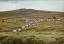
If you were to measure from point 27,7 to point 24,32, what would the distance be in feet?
2.03

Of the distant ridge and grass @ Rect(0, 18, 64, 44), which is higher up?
the distant ridge

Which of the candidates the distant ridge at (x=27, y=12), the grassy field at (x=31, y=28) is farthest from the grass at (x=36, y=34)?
the distant ridge at (x=27, y=12)

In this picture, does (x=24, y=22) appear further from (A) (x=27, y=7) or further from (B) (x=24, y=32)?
(A) (x=27, y=7)

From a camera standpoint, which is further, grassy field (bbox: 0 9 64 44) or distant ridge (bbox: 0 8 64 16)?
distant ridge (bbox: 0 8 64 16)

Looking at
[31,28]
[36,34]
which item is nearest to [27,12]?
[31,28]

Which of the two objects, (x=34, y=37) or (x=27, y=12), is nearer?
(x=34, y=37)

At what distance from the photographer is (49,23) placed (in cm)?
144

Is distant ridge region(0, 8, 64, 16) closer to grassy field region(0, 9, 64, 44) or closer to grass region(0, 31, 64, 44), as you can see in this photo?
grassy field region(0, 9, 64, 44)

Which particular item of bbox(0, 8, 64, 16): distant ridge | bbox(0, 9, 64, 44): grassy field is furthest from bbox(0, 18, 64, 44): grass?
bbox(0, 8, 64, 16): distant ridge

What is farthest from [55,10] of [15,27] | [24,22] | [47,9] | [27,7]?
[15,27]

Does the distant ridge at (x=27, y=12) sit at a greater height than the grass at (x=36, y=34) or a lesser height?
greater

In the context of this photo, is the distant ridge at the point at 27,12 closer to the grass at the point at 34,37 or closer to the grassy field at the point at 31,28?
the grassy field at the point at 31,28

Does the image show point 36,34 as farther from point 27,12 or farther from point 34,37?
point 27,12

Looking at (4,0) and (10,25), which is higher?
(4,0)
